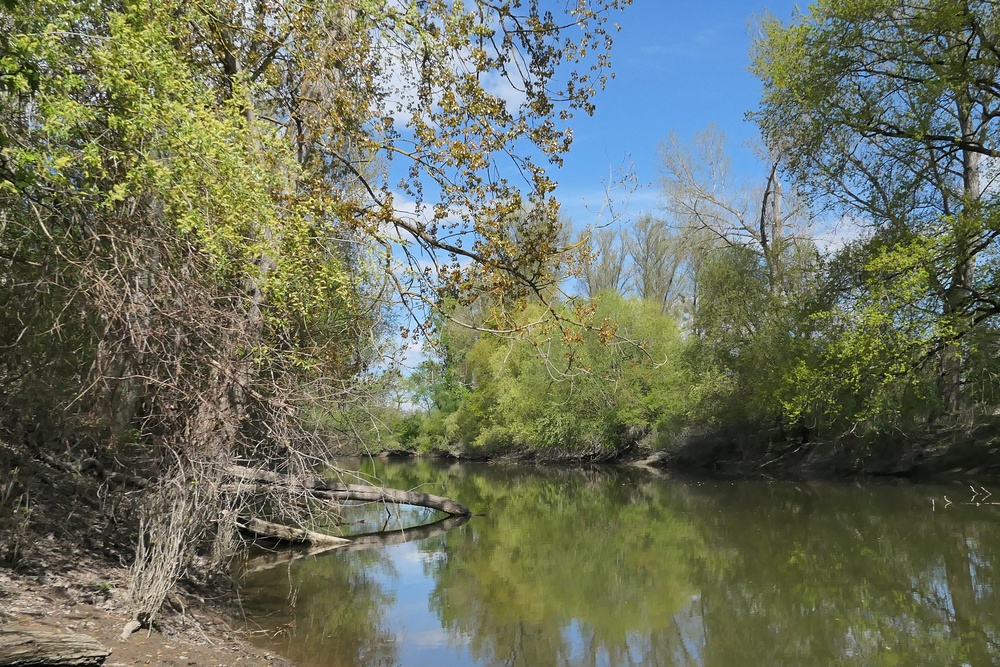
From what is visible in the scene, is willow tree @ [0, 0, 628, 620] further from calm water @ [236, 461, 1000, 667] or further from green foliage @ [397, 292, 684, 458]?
green foliage @ [397, 292, 684, 458]

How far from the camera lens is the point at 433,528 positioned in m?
16.1

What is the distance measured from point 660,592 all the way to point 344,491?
606 centimetres

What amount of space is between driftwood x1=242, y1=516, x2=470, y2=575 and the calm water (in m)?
0.23

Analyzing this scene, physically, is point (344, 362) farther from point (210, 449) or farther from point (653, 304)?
point (653, 304)

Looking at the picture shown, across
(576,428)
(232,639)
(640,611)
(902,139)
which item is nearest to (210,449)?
(232,639)

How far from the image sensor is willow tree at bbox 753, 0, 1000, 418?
14906mm

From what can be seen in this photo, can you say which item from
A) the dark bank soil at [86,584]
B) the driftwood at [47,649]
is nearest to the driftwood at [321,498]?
the dark bank soil at [86,584]

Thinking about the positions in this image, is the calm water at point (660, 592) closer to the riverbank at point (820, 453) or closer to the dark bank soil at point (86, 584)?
the dark bank soil at point (86, 584)

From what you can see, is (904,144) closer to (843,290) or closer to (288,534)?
(843,290)

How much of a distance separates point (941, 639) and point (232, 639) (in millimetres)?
7278

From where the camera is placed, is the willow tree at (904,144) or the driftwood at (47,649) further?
the willow tree at (904,144)

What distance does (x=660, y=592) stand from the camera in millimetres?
9938

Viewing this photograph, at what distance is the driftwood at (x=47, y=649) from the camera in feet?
14.5

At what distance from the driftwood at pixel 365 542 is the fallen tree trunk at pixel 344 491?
46 cm
